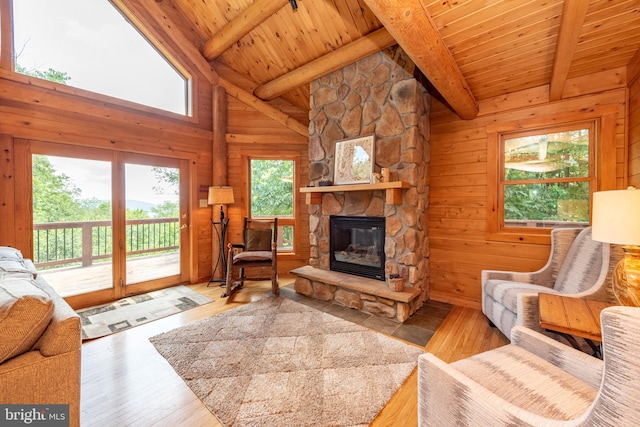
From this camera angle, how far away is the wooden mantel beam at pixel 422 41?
1.51 meters

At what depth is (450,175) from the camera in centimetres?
319

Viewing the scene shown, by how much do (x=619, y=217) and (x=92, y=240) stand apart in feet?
16.0

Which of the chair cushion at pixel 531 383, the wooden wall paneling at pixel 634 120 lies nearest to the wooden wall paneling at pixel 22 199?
the chair cushion at pixel 531 383

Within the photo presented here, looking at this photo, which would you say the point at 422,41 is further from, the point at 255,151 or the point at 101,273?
the point at 101,273

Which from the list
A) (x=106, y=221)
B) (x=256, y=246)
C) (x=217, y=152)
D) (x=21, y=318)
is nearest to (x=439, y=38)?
(x=21, y=318)

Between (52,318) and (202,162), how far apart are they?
338cm

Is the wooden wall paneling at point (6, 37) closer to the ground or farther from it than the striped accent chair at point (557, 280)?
farther from it

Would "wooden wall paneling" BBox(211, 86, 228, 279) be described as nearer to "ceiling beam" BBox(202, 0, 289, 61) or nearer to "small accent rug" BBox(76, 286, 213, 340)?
"ceiling beam" BBox(202, 0, 289, 61)

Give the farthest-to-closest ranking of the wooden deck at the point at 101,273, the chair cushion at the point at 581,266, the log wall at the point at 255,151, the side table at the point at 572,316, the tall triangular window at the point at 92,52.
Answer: the log wall at the point at 255,151
the wooden deck at the point at 101,273
the tall triangular window at the point at 92,52
the chair cushion at the point at 581,266
the side table at the point at 572,316

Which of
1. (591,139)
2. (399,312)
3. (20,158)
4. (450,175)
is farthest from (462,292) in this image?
(20,158)

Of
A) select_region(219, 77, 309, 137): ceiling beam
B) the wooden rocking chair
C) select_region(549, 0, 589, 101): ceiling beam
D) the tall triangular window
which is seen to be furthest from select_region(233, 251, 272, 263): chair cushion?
select_region(549, 0, 589, 101): ceiling beam

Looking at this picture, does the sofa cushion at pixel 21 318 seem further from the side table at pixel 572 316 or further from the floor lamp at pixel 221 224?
the floor lamp at pixel 221 224

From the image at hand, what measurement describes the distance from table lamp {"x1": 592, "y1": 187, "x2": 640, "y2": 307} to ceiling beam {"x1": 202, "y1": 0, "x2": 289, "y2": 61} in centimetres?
346

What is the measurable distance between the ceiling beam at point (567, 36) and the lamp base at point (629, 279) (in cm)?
143
